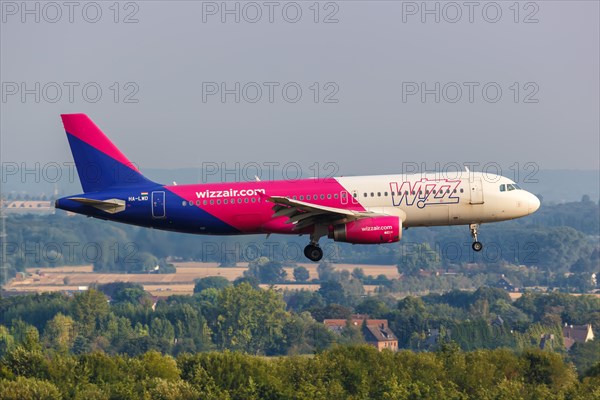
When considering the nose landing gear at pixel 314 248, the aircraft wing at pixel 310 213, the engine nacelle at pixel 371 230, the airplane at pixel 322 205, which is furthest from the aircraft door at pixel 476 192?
the nose landing gear at pixel 314 248

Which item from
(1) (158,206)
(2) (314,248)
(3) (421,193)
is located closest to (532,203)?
(3) (421,193)

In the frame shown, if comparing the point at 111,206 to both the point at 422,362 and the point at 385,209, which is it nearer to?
the point at 385,209

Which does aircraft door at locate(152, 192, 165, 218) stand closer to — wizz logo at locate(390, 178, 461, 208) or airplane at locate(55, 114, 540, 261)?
airplane at locate(55, 114, 540, 261)

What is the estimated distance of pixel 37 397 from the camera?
114062 millimetres

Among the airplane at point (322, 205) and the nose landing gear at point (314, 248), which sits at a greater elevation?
the airplane at point (322, 205)

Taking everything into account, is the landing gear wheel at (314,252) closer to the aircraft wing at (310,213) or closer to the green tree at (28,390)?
the aircraft wing at (310,213)

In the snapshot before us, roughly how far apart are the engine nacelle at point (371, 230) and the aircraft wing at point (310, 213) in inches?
17.9

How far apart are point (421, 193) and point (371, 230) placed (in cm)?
438

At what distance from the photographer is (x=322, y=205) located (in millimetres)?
82375

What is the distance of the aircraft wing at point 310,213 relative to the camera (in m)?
79.8

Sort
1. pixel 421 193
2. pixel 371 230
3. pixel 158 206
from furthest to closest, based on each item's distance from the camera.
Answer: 1. pixel 158 206
2. pixel 421 193
3. pixel 371 230

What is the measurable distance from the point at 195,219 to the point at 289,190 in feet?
21.9

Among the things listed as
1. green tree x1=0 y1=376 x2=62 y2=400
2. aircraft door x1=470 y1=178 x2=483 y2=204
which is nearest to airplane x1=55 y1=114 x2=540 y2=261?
aircraft door x1=470 y1=178 x2=483 y2=204

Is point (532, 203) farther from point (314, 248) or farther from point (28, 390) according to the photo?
point (28, 390)
